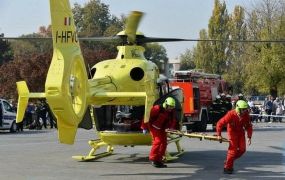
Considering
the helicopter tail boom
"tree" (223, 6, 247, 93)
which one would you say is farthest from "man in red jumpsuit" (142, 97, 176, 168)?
"tree" (223, 6, 247, 93)

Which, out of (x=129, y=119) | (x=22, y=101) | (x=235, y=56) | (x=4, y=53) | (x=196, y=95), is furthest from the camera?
(x=235, y=56)

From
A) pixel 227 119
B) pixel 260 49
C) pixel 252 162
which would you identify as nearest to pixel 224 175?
pixel 227 119

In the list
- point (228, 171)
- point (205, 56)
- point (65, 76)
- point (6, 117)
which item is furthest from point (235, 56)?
point (65, 76)

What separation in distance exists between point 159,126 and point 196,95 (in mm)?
13306

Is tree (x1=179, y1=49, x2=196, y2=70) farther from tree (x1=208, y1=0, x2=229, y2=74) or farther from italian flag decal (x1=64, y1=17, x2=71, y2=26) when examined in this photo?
italian flag decal (x1=64, y1=17, x2=71, y2=26)

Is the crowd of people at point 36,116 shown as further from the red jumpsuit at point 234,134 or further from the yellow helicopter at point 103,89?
the red jumpsuit at point 234,134

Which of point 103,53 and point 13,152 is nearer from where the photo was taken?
point 13,152

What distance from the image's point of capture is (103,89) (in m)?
13.9

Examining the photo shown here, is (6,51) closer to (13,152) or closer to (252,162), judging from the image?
(13,152)

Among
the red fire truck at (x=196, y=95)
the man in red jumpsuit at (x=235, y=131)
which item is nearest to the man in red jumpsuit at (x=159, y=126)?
the man in red jumpsuit at (x=235, y=131)

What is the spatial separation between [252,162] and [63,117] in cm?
606

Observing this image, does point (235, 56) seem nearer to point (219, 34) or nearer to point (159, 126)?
point (219, 34)

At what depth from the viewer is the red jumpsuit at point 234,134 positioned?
12.8 meters

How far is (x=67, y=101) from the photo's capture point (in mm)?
10789
